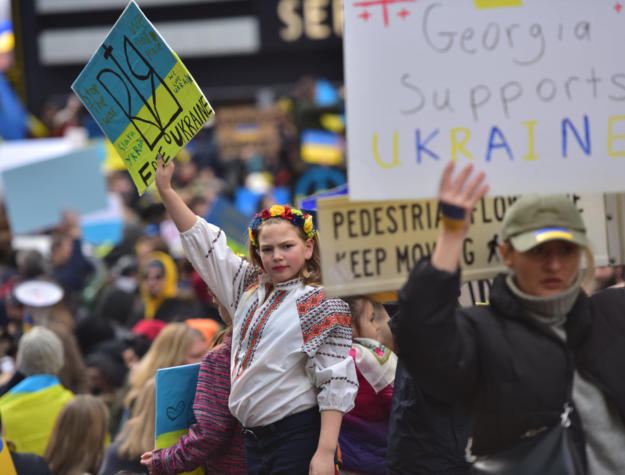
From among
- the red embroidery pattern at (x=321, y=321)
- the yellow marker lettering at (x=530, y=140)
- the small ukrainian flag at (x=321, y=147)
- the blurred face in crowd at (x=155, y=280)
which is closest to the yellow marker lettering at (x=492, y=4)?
the yellow marker lettering at (x=530, y=140)

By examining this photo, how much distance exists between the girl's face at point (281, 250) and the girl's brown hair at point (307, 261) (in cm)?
2

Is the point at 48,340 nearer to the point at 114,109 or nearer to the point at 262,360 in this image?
the point at 114,109

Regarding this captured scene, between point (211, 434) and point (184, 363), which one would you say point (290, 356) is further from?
point (184, 363)

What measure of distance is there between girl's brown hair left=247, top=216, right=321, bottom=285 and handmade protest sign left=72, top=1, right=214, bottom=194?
1.36ft

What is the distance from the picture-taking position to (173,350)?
4.46 m

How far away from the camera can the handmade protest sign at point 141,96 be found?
3.25m

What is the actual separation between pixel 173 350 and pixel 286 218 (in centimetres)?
148

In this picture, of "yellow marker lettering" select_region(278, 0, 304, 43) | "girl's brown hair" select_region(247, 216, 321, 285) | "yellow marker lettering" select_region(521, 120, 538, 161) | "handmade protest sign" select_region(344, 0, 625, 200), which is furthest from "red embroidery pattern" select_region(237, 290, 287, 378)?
"yellow marker lettering" select_region(278, 0, 304, 43)

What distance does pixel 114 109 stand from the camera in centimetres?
349

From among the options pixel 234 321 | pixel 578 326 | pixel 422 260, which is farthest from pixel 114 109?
pixel 578 326

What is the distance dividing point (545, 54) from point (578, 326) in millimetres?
752

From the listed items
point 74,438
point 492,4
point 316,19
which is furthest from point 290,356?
point 316,19

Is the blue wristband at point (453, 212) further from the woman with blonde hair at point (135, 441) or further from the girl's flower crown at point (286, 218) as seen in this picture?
the woman with blonde hair at point (135, 441)

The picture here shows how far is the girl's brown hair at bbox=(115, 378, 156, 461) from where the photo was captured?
13.0ft
